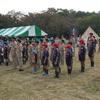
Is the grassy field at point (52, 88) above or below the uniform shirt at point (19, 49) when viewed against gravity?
below

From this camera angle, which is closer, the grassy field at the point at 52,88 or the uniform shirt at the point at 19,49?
the grassy field at the point at 52,88

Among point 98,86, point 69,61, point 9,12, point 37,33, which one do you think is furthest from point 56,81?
point 9,12

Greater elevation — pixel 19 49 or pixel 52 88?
pixel 19 49

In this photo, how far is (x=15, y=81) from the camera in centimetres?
692

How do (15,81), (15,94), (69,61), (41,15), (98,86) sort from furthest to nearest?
(41,15) < (69,61) < (15,81) < (98,86) < (15,94)

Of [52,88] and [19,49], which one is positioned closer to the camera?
[52,88]

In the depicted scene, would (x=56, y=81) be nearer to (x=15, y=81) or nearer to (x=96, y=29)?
(x=15, y=81)

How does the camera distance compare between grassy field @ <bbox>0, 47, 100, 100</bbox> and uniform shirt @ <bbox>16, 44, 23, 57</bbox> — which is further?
uniform shirt @ <bbox>16, 44, 23, 57</bbox>

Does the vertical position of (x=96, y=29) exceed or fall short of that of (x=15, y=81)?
it exceeds it

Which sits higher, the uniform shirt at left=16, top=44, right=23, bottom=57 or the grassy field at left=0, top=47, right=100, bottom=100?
the uniform shirt at left=16, top=44, right=23, bottom=57

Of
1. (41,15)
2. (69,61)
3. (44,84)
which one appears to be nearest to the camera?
(44,84)

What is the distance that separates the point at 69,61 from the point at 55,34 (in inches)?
1263

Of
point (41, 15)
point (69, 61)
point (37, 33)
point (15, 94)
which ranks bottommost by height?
point (15, 94)

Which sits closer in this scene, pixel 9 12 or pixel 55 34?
pixel 9 12
